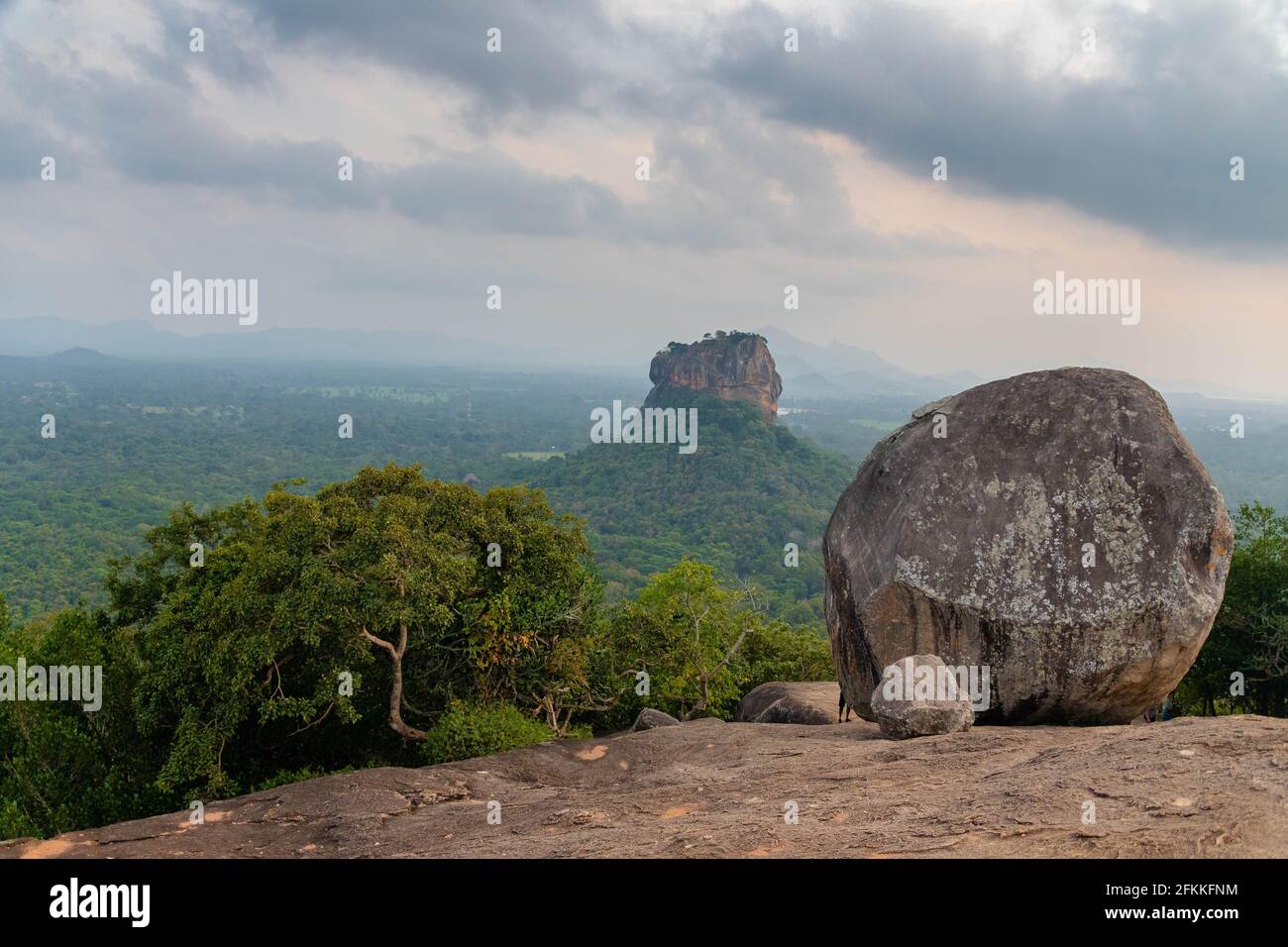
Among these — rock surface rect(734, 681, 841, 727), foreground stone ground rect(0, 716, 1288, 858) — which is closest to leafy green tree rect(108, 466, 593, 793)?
foreground stone ground rect(0, 716, 1288, 858)

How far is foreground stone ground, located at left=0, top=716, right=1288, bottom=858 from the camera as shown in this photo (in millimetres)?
6629

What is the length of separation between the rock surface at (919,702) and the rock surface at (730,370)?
11142 centimetres

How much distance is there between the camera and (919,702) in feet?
35.5

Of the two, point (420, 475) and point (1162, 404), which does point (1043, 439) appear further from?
point (420, 475)

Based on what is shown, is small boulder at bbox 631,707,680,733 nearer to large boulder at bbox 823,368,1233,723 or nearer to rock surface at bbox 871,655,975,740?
large boulder at bbox 823,368,1233,723

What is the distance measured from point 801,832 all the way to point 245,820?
6.74m

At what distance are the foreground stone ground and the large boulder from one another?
1.07 meters

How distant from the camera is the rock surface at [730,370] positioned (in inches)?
4806

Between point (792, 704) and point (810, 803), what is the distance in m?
7.81

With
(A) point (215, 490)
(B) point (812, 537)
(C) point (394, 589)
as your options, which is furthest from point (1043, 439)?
(A) point (215, 490)
